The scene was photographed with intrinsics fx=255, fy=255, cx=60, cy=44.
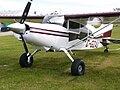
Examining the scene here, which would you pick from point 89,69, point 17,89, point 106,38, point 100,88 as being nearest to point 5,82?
point 17,89

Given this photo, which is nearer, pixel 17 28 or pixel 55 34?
pixel 17 28

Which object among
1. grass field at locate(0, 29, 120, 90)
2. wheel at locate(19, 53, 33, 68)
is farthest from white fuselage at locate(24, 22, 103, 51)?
wheel at locate(19, 53, 33, 68)

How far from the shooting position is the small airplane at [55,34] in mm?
8323

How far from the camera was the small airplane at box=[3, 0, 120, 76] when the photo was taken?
8.32 meters

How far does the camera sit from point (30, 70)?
9.41 m

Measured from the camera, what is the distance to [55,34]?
9023 millimetres

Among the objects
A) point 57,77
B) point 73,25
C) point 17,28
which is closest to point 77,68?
point 57,77

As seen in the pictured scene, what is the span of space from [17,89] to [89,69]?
3609 mm

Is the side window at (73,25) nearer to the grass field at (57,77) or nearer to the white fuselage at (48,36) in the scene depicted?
the white fuselage at (48,36)

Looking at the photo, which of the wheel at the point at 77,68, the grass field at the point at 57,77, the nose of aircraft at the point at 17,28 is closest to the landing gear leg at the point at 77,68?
the wheel at the point at 77,68

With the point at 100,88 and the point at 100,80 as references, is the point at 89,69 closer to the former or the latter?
the point at 100,80

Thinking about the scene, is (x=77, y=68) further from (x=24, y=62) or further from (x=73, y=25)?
(x=24, y=62)

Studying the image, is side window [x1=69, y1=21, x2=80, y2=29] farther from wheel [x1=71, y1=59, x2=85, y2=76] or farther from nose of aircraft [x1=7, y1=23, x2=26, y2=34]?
nose of aircraft [x1=7, y1=23, x2=26, y2=34]

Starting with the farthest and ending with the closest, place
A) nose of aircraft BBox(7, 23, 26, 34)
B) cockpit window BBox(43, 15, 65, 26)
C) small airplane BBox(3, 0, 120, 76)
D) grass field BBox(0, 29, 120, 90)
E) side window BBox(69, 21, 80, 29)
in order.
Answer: side window BBox(69, 21, 80, 29) < cockpit window BBox(43, 15, 65, 26) < small airplane BBox(3, 0, 120, 76) < nose of aircraft BBox(7, 23, 26, 34) < grass field BBox(0, 29, 120, 90)
